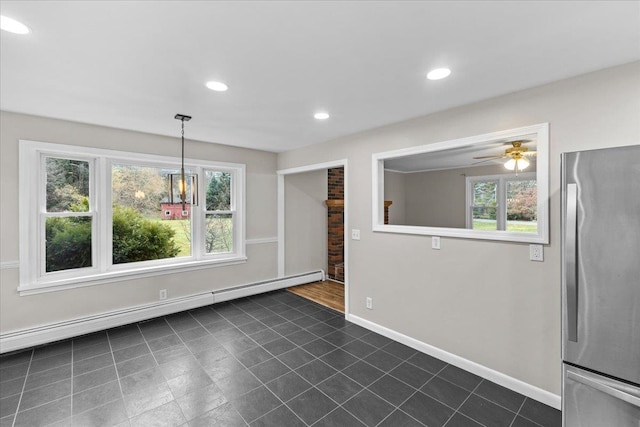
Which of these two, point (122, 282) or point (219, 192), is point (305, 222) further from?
point (122, 282)

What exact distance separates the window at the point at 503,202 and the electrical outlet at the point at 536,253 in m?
4.17

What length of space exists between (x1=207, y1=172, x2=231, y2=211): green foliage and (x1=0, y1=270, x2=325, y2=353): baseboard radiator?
1324 millimetres

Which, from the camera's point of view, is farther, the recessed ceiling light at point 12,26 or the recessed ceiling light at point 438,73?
the recessed ceiling light at point 438,73

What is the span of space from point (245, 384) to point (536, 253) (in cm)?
261

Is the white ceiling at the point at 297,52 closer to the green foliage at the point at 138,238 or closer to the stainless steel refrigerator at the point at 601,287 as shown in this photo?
the stainless steel refrigerator at the point at 601,287

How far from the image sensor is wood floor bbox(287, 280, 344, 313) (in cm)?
443

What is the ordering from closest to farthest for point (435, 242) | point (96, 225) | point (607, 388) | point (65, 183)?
point (607, 388), point (435, 242), point (65, 183), point (96, 225)

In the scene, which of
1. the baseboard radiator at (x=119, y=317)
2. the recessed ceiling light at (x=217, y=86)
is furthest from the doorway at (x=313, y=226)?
the recessed ceiling light at (x=217, y=86)

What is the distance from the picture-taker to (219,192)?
4559mm

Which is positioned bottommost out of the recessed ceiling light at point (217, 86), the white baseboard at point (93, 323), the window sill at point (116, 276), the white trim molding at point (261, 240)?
the white baseboard at point (93, 323)

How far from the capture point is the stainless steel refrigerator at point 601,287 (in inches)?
55.2

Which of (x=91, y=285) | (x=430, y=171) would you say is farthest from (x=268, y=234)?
(x=430, y=171)

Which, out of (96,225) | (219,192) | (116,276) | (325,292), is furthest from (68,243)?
(325,292)

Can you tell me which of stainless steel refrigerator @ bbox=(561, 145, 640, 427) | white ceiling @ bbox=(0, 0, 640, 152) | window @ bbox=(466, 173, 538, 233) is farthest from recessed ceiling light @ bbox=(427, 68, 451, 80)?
window @ bbox=(466, 173, 538, 233)
